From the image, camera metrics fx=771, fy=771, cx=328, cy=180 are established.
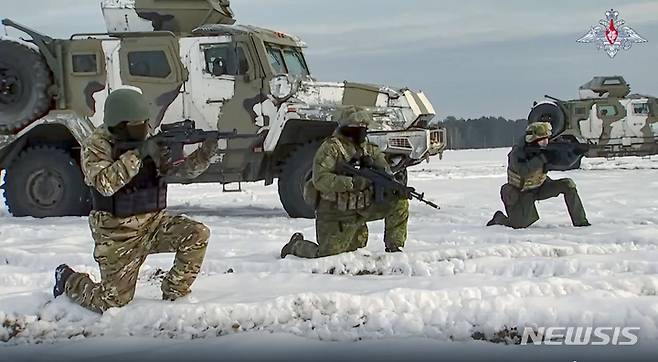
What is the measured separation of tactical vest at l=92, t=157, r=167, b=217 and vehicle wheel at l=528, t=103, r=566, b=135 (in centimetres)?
1526

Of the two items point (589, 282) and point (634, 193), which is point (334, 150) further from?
point (634, 193)

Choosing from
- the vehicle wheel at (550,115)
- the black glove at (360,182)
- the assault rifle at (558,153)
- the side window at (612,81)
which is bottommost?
the black glove at (360,182)

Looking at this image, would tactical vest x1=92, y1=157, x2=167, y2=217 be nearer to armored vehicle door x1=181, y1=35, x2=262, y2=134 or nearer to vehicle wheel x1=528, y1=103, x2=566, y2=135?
armored vehicle door x1=181, y1=35, x2=262, y2=134

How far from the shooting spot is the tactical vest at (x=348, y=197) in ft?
18.3

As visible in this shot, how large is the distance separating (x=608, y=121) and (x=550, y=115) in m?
1.42

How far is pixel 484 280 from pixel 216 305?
5.51ft

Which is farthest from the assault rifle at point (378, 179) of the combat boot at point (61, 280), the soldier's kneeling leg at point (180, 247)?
the combat boot at point (61, 280)

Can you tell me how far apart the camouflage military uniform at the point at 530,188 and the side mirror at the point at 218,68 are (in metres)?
3.59

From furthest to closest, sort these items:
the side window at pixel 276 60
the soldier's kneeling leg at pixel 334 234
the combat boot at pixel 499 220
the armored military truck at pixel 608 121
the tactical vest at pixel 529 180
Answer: the armored military truck at pixel 608 121, the side window at pixel 276 60, the combat boot at pixel 499 220, the tactical vest at pixel 529 180, the soldier's kneeling leg at pixel 334 234

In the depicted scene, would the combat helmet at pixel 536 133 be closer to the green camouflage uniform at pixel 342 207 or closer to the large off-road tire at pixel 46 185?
the green camouflage uniform at pixel 342 207

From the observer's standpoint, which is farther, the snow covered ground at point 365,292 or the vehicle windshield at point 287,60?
the vehicle windshield at point 287,60

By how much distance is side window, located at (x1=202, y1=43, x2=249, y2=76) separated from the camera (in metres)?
9.07

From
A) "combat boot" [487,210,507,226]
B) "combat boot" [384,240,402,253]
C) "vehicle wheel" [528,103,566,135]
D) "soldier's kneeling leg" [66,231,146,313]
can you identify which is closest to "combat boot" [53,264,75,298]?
"soldier's kneeling leg" [66,231,146,313]

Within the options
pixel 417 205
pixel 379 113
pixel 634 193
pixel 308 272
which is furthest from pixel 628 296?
pixel 634 193
